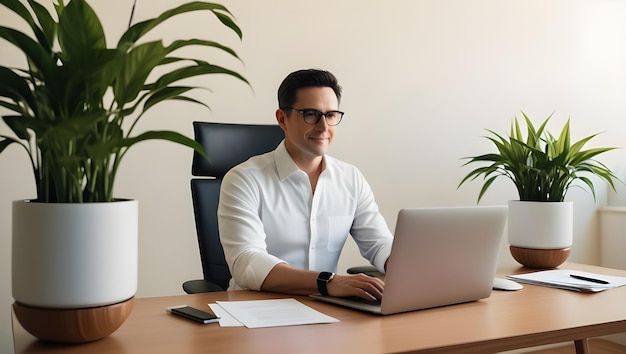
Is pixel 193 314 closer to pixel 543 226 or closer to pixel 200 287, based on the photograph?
pixel 200 287

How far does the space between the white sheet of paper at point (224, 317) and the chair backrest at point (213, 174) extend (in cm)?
67

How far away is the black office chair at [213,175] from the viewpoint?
2219 millimetres

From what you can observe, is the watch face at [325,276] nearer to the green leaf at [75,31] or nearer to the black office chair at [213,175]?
the black office chair at [213,175]

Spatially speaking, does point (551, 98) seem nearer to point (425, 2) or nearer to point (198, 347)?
point (425, 2)

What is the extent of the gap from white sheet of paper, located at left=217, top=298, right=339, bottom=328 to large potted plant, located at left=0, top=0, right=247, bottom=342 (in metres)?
0.31

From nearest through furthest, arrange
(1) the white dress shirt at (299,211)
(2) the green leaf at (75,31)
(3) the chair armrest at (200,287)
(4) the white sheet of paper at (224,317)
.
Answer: (2) the green leaf at (75,31) < (4) the white sheet of paper at (224,317) < (3) the chair armrest at (200,287) < (1) the white dress shirt at (299,211)

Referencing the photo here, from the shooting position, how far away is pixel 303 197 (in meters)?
2.22

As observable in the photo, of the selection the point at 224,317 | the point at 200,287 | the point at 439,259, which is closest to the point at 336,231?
the point at 200,287

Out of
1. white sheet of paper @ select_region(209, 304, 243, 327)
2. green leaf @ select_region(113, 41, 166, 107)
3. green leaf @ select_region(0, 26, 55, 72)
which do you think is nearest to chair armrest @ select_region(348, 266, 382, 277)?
white sheet of paper @ select_region(209, 304, 243, 327)

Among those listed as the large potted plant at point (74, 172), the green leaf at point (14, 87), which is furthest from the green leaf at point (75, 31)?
the green leaf at point (14, 87)

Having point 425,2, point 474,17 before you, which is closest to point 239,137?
point 425,2

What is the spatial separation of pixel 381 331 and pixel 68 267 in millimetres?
623

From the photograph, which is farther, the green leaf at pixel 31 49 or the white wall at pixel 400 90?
the white wall at pixel 400 90

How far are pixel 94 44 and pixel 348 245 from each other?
2.29 meters
